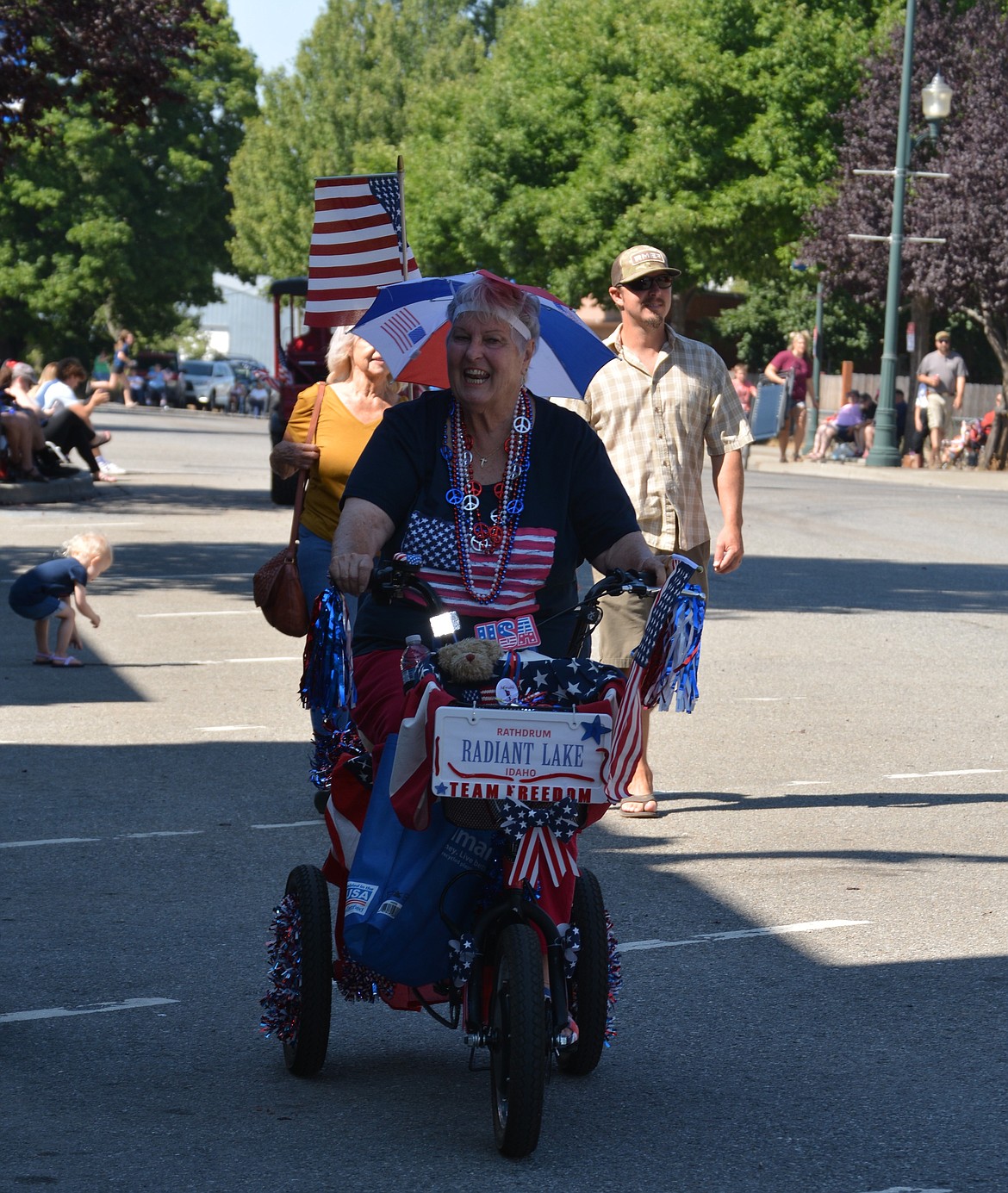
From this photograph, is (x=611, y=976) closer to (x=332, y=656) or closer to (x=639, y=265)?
(x=332, y=656)

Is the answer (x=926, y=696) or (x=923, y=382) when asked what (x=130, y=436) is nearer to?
(x=923, y=382)

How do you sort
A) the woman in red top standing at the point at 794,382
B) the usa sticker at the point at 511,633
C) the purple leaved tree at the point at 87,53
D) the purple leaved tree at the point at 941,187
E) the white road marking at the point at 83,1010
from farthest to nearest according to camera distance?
the purple leaved tree at the point at 941,187, the woman in red top standing at the point at 794,382, the purple leaved tree at the point at 87,53, the white road marking at the point at 83,1010, the usa sticker at the point at 511,633

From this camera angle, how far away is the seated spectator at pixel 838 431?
38281mm

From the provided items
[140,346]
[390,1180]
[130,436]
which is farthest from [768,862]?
[140,346]

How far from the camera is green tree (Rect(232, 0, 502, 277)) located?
249 ft

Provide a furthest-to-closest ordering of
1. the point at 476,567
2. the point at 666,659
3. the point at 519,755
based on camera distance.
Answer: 1. the point at 476,567
2. the point at 666,659
3. the point at 519,755

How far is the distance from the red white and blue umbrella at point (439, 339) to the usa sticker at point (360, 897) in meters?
1.94

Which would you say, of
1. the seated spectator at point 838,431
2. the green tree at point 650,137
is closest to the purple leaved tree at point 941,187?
A: the seated spectator at point 838,431

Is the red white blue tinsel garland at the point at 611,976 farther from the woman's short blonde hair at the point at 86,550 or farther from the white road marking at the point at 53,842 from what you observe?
the woman's short blonde hair at the point at 86,550

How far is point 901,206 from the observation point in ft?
111

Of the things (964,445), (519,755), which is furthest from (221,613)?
(964,445)

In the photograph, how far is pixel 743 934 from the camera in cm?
604

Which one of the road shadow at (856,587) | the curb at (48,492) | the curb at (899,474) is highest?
the road shadow at (856,587)

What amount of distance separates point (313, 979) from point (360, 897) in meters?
0.30
